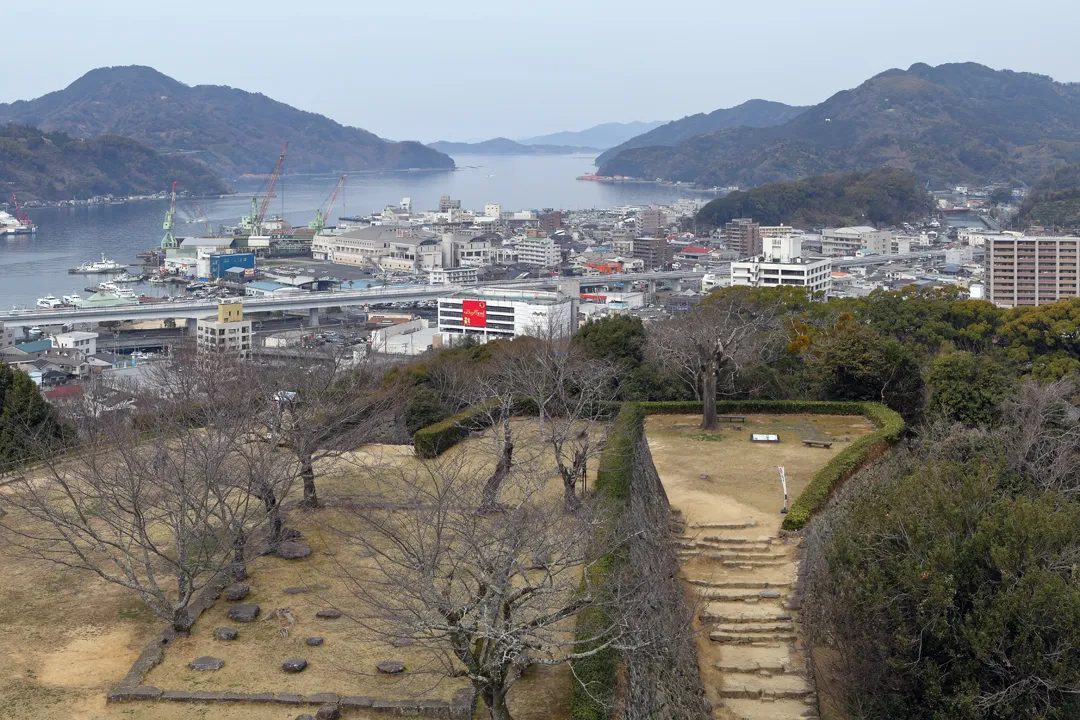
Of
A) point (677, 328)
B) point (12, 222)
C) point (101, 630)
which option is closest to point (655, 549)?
point (101, 630)

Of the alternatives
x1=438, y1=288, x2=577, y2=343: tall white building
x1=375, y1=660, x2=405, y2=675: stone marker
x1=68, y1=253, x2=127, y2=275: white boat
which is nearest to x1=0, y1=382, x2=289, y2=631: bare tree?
x1=375, y1=660, x2=405, y2=675: stone marker

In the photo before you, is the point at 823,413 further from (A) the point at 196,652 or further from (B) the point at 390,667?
(A) the point at 196,652

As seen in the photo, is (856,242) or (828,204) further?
(828,204)

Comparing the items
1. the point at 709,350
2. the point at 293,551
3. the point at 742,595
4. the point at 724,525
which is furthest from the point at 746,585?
the point at 709,350

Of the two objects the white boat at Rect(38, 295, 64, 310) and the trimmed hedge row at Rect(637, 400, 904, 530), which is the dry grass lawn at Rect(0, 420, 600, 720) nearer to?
the trimmed hedge row at Rect(637, 400, 904, 530)

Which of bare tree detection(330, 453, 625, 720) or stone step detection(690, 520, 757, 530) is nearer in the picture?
bare tree detection(330, 453, 625, 720)

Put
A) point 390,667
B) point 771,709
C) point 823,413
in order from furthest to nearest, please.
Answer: point 823,413, point 771,709, point 390,667
